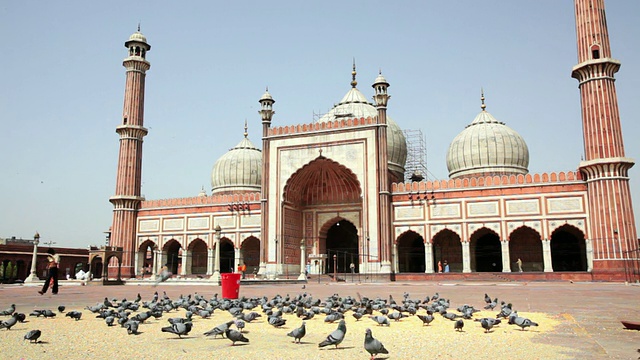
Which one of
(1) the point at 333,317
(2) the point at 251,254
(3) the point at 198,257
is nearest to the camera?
(1) the point at 333,317

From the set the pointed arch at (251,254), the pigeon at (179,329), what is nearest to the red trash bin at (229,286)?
the pigeon at (179,329)

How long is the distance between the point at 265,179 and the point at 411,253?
27.1ft

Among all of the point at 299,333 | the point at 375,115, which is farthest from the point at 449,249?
the point at 299,333

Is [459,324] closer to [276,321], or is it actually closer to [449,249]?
[276,321]

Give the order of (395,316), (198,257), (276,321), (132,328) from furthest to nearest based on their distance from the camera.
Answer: (198,257), (395,316), (276,321), (132,328)

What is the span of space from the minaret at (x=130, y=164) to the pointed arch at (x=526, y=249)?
65.9 feet

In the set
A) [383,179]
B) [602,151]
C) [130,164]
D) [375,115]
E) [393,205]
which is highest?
[375,115]

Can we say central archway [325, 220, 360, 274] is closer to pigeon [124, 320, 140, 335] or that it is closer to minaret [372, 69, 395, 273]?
minaret [372, 69, 395, 273]

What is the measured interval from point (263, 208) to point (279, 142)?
3.50 metres

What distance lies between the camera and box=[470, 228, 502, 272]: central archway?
2519 centimetres

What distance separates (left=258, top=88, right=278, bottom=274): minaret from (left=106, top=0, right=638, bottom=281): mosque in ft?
0.18

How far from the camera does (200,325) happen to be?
5766 millimetres

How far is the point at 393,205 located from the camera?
2450cm

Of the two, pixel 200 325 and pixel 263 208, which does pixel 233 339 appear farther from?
pixel 263 208
